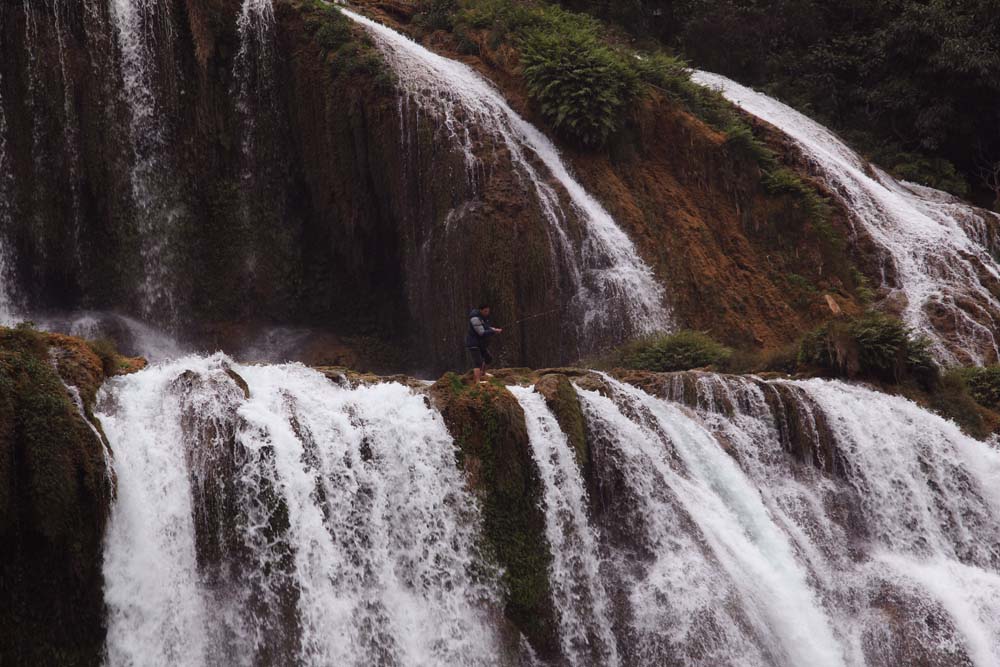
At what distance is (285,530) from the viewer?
10789 mm

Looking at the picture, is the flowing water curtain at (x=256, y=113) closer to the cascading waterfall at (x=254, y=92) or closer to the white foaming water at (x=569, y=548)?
the cascading waterfall at (x=254, y=92)

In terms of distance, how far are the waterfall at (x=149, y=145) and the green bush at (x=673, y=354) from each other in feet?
27.1

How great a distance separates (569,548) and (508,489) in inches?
37.2

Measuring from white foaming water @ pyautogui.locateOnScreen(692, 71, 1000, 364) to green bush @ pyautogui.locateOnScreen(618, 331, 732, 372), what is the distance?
17.1ft

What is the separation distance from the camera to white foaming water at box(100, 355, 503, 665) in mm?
10047

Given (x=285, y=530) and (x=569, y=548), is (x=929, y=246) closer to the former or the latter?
(x=569, y=548)

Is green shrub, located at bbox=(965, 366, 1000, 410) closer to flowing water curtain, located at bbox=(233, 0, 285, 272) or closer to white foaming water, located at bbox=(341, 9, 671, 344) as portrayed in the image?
white foaming water, located at bbox=(341, 9, 671, 344)

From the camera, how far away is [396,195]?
→ 779 inches

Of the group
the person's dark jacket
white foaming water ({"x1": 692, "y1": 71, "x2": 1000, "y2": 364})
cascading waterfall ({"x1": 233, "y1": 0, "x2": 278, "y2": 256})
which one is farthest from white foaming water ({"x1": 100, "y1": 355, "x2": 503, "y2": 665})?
white foaming water ({"x1": 692, "y1": 71, "x2": 1000, "y2": 364})

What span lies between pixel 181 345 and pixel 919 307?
45.8 feet

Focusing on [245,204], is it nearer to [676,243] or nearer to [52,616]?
[676,243]

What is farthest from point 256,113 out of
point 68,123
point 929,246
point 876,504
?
point 929,246

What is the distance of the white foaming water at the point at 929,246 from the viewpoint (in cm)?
2083

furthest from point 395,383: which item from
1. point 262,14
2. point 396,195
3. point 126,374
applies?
point 262,14
